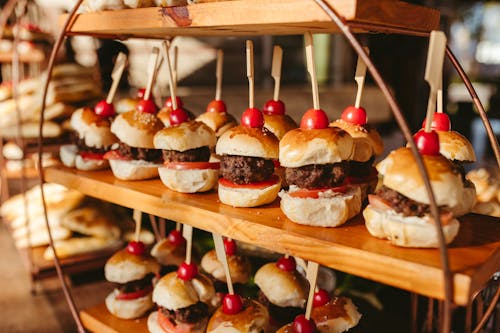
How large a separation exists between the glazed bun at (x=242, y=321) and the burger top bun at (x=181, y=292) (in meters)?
0.11

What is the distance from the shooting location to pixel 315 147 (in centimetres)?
154

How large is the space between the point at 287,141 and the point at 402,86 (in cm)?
639

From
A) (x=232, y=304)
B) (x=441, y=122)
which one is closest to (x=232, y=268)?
(x=232, y=304)

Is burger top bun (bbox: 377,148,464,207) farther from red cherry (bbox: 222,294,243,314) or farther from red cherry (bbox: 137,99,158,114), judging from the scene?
red cherry (bbox: 137,99,158,114)

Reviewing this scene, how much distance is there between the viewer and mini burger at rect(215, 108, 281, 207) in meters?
1.75

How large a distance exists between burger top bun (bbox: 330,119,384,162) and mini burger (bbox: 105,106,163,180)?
2.75 feet

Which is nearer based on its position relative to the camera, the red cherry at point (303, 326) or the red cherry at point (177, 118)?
the red cherry at point (303, 326)

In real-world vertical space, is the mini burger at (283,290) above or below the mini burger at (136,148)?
below

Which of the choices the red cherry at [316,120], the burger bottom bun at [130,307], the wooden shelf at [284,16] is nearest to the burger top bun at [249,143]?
the red cherry at [316,120]

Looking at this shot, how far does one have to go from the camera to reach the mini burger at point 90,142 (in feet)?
7.73

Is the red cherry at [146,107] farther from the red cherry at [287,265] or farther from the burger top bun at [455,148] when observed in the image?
the burger top bun at [455,148]

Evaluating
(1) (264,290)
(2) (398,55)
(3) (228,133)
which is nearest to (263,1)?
(3) (228,133)

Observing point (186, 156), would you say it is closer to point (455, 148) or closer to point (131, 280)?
point (131, 280)

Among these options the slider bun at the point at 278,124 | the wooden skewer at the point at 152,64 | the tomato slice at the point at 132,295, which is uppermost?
the wooden skewer at the point at 152,64
